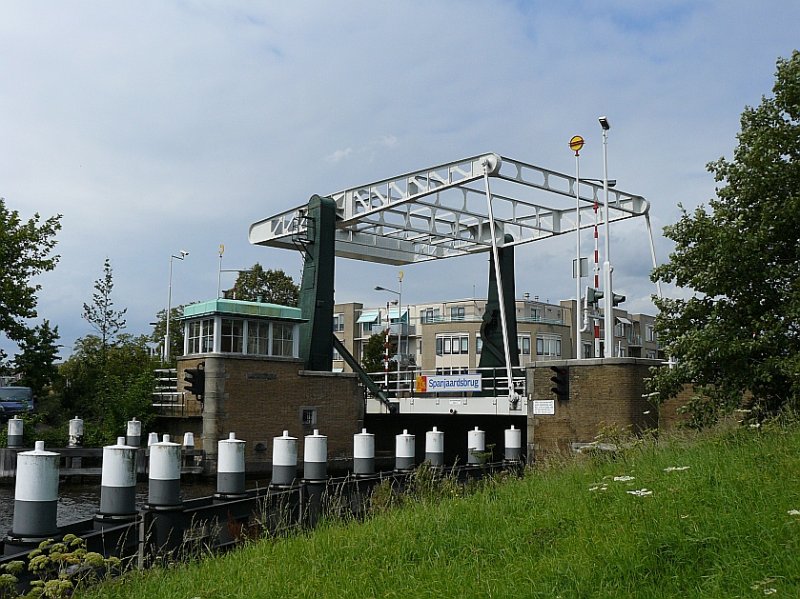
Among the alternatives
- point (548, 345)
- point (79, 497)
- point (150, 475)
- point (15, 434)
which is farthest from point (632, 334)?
point (150, 475)

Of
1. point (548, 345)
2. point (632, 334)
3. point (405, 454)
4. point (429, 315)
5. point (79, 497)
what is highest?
point (429, 315)

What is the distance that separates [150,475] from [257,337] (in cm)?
1573

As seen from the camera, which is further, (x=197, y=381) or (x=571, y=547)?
(x=197, y=381)

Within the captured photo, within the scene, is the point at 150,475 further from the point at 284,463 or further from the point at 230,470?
the point at 284,463

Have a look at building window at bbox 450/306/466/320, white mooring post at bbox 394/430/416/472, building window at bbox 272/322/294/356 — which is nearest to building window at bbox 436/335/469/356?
building window at bbox 450/306/466/320

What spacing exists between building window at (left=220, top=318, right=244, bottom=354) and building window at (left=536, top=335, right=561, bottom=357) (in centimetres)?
4264

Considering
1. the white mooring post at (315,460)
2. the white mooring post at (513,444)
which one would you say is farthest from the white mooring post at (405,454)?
the white mooring post at (513,444)

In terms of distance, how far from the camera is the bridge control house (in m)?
23.1

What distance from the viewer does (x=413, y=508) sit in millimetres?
8734

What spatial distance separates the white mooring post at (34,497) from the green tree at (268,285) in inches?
1503

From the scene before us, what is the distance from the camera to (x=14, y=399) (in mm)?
37000

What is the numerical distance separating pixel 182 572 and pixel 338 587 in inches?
69.3

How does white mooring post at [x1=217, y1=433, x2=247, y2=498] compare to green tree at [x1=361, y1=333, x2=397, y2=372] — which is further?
green tree at [x1=361, y1=333, x2=397, y2=372]

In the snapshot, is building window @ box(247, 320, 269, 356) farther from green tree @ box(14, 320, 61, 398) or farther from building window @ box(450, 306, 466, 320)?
building window @ box(450, 306, 466, 320)
